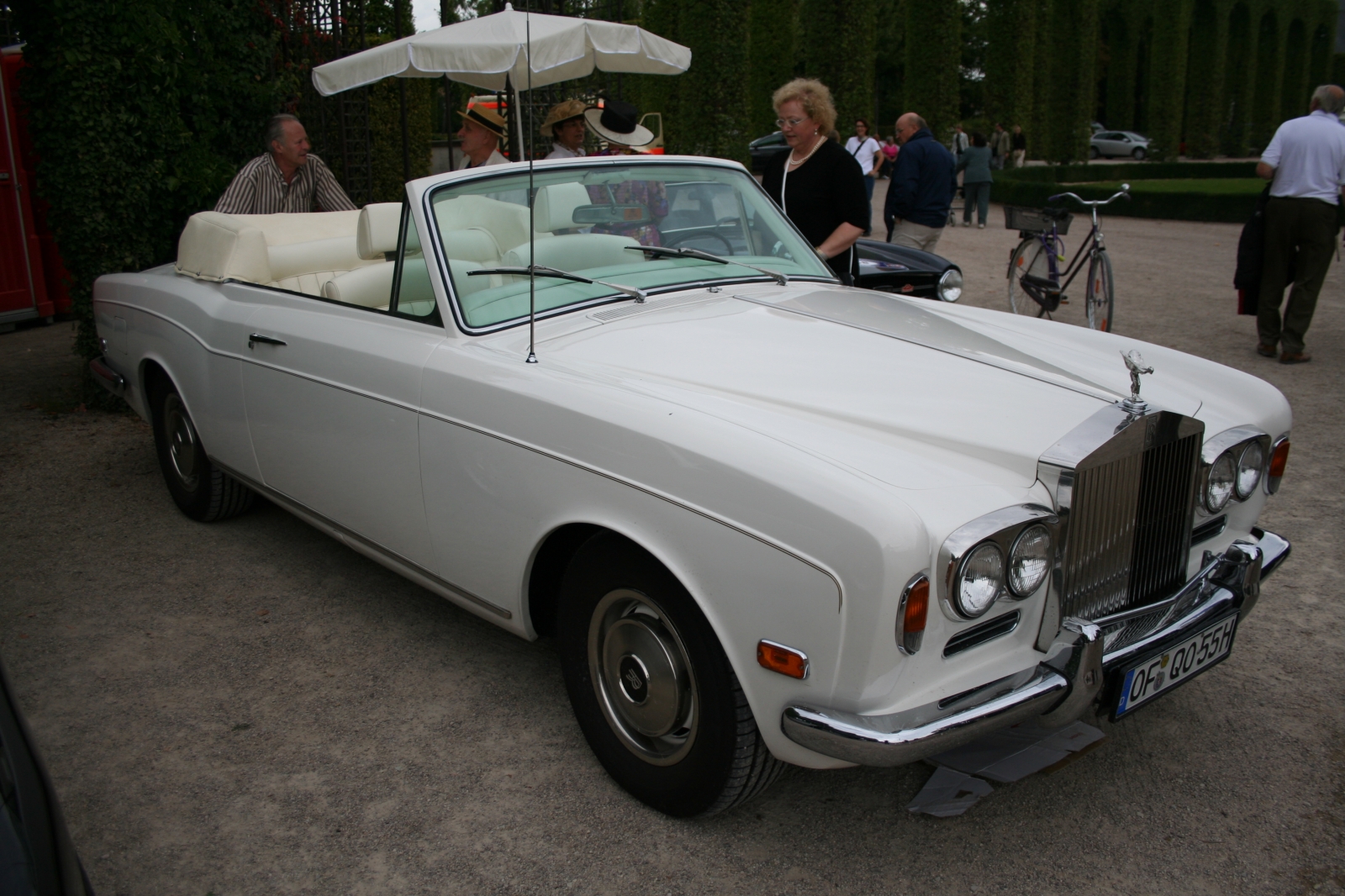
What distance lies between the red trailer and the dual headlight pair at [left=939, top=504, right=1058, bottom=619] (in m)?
8.90

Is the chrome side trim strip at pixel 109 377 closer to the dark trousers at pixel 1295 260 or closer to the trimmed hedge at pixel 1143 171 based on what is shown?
the dark trousers at pixel 1295 260

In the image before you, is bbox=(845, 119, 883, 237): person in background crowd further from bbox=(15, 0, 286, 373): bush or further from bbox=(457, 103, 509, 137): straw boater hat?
bbox=(15, 0, 286, 373): bush

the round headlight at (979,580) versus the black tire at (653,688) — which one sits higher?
the round headlight at (979,580)

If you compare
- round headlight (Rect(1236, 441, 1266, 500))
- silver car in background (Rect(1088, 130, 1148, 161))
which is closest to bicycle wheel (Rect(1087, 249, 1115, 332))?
round headlight (Rect(1236, 441, 1266, 500))

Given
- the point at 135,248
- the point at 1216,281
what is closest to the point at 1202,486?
the point at 135,248

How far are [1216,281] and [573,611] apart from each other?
11412mm

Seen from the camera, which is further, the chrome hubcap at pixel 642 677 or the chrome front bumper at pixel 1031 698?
the chrome hubcap at pixel 642 677

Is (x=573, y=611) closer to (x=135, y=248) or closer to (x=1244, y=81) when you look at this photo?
(x=135, y=248)

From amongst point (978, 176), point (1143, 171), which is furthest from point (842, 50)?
point (1143, 171)

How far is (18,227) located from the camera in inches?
358

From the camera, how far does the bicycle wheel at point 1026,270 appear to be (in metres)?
9.00

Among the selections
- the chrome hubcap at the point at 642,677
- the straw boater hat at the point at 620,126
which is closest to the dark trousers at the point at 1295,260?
the straw boater hat at the point at 620,126

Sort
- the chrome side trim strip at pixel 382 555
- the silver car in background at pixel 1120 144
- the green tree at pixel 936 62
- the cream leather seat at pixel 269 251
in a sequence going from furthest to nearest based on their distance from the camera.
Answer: the silver car in background at pixel 1120 144
the green tree at pixel 936 62
the cream leather seat at pixel 269 251
the chrome side trim strip at pixel 382 555

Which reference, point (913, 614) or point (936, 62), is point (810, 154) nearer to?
point (913, 614)
